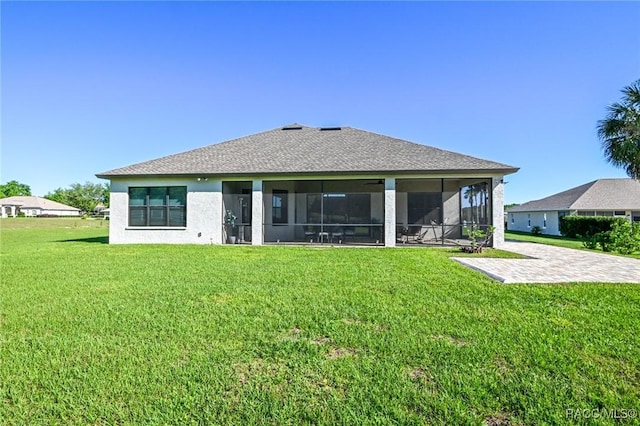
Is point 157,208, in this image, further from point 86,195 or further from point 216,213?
point 86,195

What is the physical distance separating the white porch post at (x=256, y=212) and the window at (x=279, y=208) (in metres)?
0.97

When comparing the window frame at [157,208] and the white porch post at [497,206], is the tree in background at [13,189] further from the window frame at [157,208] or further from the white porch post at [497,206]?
the white porch post at [497,206]

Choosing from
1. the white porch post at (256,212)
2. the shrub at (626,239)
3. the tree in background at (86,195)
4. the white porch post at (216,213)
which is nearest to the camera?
the shrub at (626,239)

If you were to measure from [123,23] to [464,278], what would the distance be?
14.1 m

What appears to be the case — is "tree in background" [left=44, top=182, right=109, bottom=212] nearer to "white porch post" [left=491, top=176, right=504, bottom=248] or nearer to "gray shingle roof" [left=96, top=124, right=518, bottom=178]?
"gray shingle roof" [left=96, top=124, right=518, bottom=178]

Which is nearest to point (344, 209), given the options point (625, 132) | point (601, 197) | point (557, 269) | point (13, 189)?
point (557, 269)

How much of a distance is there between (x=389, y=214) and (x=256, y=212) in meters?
5.81

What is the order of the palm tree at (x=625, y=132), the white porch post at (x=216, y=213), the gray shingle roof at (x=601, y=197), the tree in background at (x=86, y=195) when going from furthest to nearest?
the tree in background at (x=86, y=195), the gray shingle roof at (x=601, y=197), the palm tree at (x=625, y=132), the white porch post at (x=216, y=213)

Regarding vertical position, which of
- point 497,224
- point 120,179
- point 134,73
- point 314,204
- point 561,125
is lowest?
point 497,224

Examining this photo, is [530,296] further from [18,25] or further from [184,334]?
[18,25]

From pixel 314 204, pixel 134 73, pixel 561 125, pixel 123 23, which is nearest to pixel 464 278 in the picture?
pixel 314 204

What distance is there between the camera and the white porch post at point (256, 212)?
46.7ft

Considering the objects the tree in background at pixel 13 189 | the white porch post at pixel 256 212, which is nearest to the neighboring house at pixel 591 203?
the white porch post at pixel 256 212

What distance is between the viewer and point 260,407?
95.7 inches
